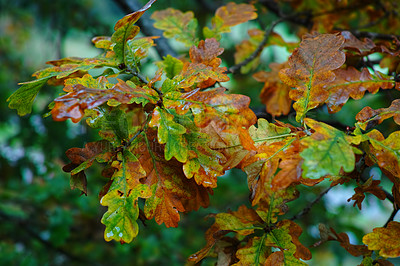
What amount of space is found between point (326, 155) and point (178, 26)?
682mm

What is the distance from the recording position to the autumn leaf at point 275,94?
975mm

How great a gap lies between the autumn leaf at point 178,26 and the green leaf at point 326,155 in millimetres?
566

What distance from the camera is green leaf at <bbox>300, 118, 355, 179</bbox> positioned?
462 millimetres

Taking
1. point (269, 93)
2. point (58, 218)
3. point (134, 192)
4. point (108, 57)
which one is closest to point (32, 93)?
point (108, 57)

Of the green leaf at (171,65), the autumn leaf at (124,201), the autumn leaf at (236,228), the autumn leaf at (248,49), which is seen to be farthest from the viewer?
the autumn leaf at (248,49)

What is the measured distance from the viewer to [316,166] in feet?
1.54

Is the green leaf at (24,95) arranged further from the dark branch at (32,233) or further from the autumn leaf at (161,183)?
the dark branch at (32,233)

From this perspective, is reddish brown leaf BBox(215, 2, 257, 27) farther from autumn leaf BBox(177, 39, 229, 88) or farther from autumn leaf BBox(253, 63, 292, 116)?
autumn leaf BBox(177, 39, 229, 88)

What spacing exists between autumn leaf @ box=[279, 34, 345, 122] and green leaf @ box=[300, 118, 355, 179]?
0.51 ft

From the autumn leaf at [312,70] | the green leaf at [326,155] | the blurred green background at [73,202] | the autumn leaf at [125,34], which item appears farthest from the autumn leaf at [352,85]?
the blurred green background at [73,202]

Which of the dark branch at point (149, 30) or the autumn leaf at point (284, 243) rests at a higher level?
the dark branch at point (149, 30)

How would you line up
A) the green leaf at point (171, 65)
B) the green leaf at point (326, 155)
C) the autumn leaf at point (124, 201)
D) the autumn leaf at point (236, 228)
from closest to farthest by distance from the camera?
the green leaf at point (326, 155), the autumn leaf at point (124, 201), the autumn leaf at point (236, 228), the green leaf at point (171, 65)

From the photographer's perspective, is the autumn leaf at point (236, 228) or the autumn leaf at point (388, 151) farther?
the autumn leaf at point (236, 228)

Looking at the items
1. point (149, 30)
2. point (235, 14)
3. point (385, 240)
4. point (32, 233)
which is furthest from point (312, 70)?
point (32, 233)
